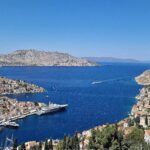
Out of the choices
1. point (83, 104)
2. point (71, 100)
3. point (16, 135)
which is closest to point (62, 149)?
point (16, 135)

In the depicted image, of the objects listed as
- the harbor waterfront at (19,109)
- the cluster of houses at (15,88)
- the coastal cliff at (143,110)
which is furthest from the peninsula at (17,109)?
the cluster of houses at (15,88)

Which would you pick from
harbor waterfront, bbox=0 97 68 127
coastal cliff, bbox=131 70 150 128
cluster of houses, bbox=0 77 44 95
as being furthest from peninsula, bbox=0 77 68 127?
cluster of houses, bbox=0 77 44 95

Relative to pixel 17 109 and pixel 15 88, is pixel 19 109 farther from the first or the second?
pixel 15 88

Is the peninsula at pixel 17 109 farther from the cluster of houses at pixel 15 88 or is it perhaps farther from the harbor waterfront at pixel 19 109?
the cluster of houses at pixel 15 88

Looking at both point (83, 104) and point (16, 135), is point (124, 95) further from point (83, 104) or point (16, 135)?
point (16, 135)

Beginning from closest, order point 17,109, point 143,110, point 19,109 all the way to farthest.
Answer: point 143,110 < point 17,109 < point 19,109

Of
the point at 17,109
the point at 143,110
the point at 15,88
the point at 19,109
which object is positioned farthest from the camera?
the point at 15,88

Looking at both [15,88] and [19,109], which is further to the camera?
[15,88]

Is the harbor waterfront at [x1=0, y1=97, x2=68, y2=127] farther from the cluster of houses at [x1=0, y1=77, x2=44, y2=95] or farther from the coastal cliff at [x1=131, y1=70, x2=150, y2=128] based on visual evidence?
the cluster of houses at [x1=0, y1=77, x2=44, y2=95]

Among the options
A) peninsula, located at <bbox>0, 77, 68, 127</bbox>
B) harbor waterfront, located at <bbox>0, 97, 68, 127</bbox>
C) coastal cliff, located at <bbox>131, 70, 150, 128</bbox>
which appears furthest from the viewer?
harbor waterfront, located at <bbox>0, 97, 68, 127</bbox>

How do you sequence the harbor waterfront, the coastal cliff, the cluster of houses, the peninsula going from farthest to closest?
the cluster of houses < the harbor waterfront < the peninsula < the coastal cliff

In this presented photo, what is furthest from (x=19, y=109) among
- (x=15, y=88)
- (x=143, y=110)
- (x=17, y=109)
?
(x=15, y=88)

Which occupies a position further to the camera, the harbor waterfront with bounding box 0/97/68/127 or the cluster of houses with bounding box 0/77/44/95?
the cluster of houses with bounding box 0/77/44/95
